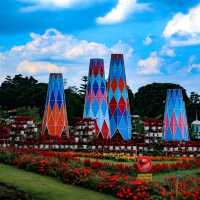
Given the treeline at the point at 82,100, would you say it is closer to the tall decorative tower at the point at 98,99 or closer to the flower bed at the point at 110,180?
the tall decorative tower at the point at 98,99

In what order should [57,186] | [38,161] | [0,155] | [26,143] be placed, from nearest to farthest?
[57,186]
[38,161]
[0,155]
[26,143]

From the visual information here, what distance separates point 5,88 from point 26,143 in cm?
4733

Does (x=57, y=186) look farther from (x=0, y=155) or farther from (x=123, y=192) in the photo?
(x=0, y=155)

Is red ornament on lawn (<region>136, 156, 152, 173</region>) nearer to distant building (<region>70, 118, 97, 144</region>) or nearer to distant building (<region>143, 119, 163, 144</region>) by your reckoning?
distant building (<region>70, 118, 97, 144</region>)

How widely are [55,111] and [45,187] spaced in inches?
642

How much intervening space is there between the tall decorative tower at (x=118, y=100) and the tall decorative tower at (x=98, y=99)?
0.40 m

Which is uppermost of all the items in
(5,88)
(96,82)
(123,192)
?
(5,88)

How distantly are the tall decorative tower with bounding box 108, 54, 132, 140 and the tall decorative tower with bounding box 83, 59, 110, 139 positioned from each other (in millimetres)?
399

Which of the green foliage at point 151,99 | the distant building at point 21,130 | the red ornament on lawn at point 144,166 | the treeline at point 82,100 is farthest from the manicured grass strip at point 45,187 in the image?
the green foliage at point 151,99

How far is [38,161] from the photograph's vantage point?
45.5 feet

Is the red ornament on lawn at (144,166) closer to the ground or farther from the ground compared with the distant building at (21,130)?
closer to the ground

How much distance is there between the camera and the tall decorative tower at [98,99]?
27141 mm

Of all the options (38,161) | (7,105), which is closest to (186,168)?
(38,161)

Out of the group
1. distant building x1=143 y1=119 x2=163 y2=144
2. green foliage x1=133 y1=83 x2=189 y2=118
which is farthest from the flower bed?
green foliage x1=133 y1=83 x2=189 y2=118
